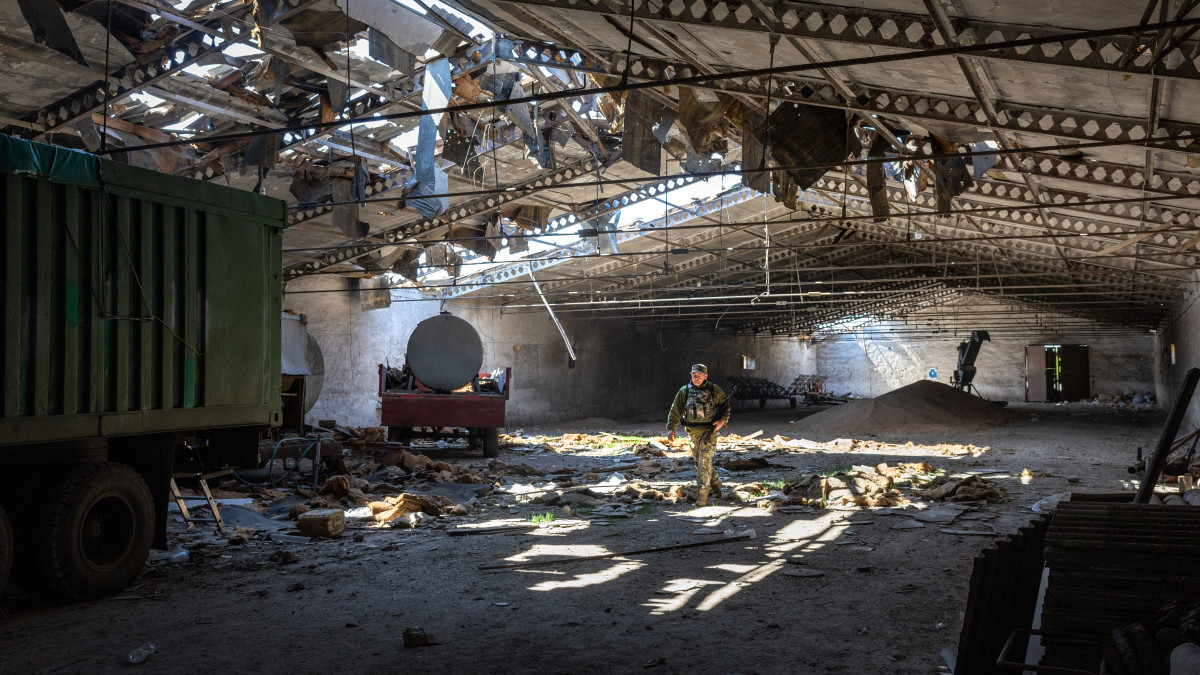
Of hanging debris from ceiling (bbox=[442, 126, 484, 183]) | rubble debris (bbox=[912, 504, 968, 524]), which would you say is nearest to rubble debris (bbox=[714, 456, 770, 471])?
rubble debris (bbox=[912, 504, 968, 524])

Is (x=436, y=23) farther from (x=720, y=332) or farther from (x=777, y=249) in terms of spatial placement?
(x=720, y=332)

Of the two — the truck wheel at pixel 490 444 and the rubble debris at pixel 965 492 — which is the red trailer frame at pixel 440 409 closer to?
the truck wheel at pixel 490 444

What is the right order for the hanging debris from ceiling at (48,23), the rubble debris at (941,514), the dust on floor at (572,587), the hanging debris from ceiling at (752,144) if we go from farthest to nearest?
the hanging debris from ceiling at (752,144), the rubble debris at (941,514), the hanging debris from ceiling at (48,23), the dust on floor at (572,587)

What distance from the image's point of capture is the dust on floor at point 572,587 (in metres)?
4.69

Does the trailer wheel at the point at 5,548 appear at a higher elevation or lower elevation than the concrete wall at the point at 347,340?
lower

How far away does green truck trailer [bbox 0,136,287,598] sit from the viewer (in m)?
5.45

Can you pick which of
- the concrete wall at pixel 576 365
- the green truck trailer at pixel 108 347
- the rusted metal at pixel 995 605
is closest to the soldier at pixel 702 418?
the green truck trailer at pixel 108 347

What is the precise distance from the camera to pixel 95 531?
6.04m

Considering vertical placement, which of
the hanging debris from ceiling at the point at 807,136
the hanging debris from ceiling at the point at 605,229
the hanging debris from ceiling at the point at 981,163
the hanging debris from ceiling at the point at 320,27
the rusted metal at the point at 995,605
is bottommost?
A: the rusted metal at the point at 995,605

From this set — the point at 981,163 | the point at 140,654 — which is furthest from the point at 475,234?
the point at 140,654

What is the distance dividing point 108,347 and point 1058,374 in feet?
139

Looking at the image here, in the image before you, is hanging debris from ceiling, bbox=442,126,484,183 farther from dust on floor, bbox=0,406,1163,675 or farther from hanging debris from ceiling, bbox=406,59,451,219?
dust on floor, bbox=0,406,1163,675

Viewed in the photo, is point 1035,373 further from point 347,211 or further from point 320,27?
point 320,27

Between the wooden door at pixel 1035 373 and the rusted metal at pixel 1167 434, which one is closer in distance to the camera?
the rusted metal at pixel 1167 434
